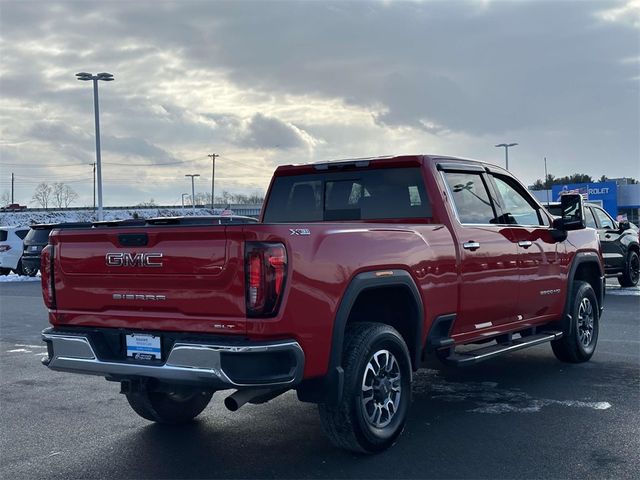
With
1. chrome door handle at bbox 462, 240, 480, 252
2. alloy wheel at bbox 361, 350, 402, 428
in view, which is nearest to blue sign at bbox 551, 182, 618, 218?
chrome door handle at bbox 462, 240, 480, 252

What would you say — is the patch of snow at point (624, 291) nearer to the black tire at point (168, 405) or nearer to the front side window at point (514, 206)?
the front side window at point (514, 206)

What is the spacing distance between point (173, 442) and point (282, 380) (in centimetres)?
151

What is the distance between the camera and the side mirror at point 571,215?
289 inches

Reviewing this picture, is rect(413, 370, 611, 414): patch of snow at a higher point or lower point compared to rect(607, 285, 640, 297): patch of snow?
lower

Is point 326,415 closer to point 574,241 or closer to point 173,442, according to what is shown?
point 173,442

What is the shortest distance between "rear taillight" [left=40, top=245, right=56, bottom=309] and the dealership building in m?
48.5

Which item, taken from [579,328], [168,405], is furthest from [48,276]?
[579,328]

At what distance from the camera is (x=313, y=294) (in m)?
4.50

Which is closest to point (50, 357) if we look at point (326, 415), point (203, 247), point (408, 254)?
point (203, 247)

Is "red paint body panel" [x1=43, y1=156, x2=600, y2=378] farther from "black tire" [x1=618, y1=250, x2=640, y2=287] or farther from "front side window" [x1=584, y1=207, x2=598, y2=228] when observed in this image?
"black tire" [x1=618, y1=250, x2=640, y2=287]

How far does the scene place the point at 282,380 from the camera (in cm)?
435

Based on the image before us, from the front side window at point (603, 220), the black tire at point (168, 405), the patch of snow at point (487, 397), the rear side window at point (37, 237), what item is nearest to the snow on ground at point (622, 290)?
the front side window at point (603, 220)

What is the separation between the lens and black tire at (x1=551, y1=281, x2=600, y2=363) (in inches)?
306

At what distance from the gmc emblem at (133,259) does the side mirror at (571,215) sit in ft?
14.2
